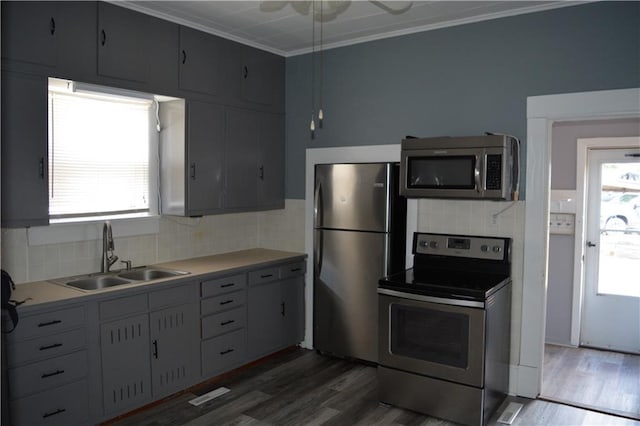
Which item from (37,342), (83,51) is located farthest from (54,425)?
(83,51)

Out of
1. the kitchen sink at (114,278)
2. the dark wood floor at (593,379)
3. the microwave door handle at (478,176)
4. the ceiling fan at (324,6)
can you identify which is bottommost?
the dark wood floor at (593,379)

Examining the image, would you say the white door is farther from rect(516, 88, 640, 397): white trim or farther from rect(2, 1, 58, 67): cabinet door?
rect(2, 1, 58, 67): cabinet door

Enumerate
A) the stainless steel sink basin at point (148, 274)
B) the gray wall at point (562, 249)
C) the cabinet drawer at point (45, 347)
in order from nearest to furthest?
1. the cabinet drawer at point (45, 347)
2. the stainless steel sink basin at point (148, 274)
3. the gray wall at point (562, 249)

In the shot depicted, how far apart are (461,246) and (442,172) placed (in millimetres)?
611

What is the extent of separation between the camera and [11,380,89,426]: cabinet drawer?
106 inches

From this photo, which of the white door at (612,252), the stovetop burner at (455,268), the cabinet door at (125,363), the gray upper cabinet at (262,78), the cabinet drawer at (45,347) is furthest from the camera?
the white door at (612,252)

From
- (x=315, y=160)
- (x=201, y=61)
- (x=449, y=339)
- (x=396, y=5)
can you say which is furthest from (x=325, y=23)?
(x=449, y=339)

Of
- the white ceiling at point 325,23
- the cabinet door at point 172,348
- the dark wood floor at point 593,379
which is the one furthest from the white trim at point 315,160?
the dark wood floor at point 593,379

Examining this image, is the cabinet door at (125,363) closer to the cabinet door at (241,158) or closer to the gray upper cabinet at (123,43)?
the cabinet door at (241,158)

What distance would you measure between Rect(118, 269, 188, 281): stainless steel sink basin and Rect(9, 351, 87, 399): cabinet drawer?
2.55ft

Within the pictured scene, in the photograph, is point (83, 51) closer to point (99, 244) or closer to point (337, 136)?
→ point (99, 244)

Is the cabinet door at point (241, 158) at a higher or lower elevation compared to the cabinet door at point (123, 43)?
lower

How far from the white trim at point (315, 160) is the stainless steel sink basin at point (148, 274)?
1.29m

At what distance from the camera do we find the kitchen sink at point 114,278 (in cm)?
336
